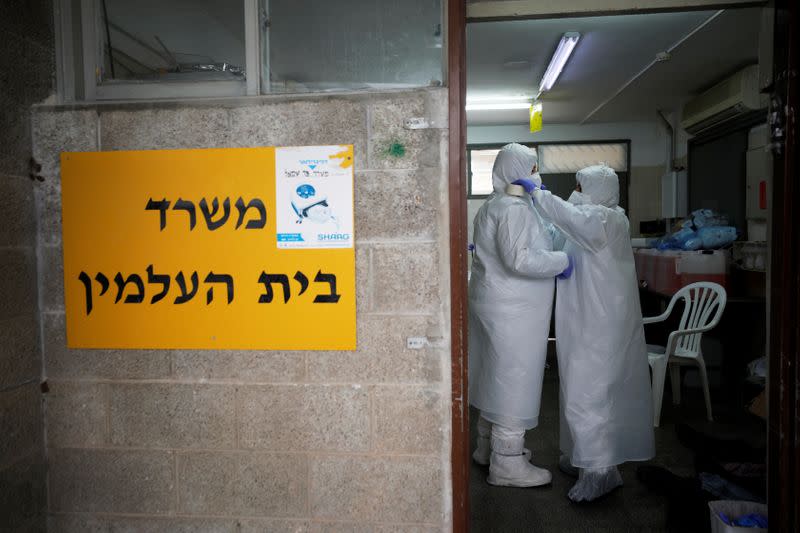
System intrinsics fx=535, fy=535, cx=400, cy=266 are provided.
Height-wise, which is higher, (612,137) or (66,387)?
(612,137)

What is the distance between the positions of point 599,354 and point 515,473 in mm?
673

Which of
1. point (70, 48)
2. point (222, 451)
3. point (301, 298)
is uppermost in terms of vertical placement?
point (70, 48)

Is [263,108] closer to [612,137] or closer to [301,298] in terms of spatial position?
[301,298]

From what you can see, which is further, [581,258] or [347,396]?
[581,258]

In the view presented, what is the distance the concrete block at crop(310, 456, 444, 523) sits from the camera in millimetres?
1616

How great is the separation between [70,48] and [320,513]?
1.67 metres

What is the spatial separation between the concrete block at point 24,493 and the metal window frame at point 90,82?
3.76ft

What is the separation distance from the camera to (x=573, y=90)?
4750 millimetres

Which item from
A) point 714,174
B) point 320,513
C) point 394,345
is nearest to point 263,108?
point 394,345

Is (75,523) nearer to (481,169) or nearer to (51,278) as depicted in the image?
(51,278)

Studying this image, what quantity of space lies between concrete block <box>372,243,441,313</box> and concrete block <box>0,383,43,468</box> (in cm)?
114

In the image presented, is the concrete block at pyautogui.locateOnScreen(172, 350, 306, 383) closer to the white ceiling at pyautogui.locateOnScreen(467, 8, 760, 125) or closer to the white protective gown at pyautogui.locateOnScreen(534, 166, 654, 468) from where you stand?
the white protective gown at pyautogui.locateOnScreen(534, 166, 654, 468)

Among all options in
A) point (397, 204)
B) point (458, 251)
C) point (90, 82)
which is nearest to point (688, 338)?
point (458, 251)

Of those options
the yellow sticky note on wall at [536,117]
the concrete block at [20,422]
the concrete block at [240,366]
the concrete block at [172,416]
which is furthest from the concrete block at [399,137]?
the yellow sticky note on wall at [536,117]
